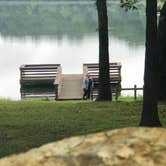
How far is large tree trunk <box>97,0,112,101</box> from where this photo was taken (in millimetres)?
17203

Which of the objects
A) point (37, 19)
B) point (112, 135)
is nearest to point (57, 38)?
point (37, 19)

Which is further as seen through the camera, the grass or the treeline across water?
the treeline across water

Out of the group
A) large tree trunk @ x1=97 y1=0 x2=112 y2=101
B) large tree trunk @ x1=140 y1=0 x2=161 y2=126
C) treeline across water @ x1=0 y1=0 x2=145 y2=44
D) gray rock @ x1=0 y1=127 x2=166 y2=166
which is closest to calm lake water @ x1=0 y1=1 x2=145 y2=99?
treeline across water @ x1=0 y1=0 x2=145 y2=44

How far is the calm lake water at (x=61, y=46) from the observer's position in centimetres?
3754

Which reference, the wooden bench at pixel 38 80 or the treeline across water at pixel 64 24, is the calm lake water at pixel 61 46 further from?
the wooden bench at pixel 38 80

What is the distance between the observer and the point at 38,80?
3288 cm

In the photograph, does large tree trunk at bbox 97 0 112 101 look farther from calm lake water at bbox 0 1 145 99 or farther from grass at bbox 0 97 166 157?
calm lake water at bbox 0 1 145 99

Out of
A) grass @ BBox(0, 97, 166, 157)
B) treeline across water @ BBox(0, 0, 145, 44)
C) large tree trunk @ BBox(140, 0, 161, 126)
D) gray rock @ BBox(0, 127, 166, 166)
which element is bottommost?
grass @ BBox(0, 97, 166, 157)

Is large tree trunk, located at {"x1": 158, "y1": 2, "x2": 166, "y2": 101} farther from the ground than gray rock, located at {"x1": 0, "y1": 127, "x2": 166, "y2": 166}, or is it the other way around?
large tree trunk, located at {"x1": 158, "y1": 2, "x2": 166, "y2": 101}

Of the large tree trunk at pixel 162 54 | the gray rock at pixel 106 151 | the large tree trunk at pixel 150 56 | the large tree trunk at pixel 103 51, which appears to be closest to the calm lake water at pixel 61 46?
the large tree trunk at pixel 103 51

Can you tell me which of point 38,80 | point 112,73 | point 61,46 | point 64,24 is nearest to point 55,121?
point 112,73

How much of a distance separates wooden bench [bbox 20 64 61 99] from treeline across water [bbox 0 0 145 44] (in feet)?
61.5

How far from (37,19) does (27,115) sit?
83.0m

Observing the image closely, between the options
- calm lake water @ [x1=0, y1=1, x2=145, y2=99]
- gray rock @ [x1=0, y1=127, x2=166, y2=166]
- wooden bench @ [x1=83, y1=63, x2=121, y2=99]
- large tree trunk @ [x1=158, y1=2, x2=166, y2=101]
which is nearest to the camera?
gray rock @ [x1=0, y1=127, x2=166, y2=166]
